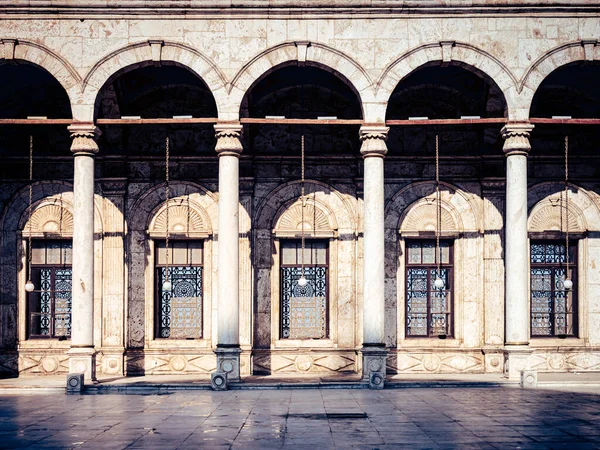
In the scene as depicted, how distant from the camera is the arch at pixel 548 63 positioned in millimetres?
20734

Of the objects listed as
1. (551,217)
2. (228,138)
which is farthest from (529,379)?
(228,138)

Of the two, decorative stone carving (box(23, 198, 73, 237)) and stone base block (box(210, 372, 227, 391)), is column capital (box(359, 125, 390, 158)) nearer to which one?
stone base block (box(210, 372, 227, 391))

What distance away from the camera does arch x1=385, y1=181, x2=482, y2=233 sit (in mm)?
24234

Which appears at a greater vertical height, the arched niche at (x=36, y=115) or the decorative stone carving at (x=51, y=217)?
the arched niche at (x=36, y=115)

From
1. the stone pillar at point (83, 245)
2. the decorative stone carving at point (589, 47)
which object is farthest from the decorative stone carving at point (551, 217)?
the stone pillar at point (83, 245)

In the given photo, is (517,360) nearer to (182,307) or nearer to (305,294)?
(305,294)

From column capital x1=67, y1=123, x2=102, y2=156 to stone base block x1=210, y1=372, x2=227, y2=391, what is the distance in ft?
20.4

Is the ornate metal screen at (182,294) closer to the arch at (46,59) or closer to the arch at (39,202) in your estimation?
the arch at (39,202)

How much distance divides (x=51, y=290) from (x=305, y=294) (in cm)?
716

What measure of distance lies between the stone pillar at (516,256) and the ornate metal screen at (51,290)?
12.1 metres

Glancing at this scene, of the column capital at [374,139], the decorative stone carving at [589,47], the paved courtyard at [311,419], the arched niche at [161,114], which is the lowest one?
the paved courtyard at [311,419]

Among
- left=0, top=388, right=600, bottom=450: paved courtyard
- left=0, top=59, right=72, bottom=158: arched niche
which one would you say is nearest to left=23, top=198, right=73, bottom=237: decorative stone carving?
left=0, top=59, right=72, bottom=158: arched niche

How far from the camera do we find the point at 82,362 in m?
20.6

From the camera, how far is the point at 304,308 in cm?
2425
